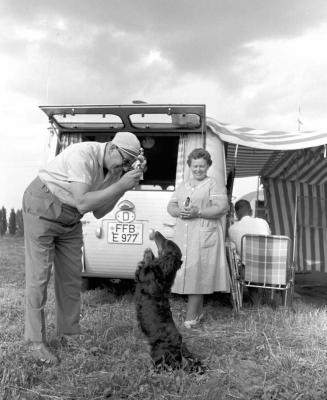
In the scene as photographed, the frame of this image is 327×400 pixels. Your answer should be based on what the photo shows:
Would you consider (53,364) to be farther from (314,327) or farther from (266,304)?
(266,304)

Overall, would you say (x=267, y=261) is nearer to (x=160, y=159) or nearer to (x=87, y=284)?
(x=160, y=159)

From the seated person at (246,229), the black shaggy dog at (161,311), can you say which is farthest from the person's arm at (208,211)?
the seated person at (246,229)

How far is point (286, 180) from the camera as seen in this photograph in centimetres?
891

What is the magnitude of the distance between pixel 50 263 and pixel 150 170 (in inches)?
151

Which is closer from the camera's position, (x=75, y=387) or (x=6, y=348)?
(x=75, y=387)

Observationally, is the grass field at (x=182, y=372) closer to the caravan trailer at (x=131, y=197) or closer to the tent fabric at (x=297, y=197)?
the caravan trailer at (x=131, y=197)

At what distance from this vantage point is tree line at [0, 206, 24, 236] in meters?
17.1

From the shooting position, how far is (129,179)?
333 cm

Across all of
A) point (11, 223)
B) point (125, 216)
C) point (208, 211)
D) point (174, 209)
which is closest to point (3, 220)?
point (11, 223)

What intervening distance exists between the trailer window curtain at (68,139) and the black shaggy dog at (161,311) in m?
2.61

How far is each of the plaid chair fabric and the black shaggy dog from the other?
210 centimetres

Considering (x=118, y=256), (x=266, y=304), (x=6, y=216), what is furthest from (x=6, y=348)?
(x=6, y=216)

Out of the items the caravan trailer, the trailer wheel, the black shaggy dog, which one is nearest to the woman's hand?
the caravan trailer

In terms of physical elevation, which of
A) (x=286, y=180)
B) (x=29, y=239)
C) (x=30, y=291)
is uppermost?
(x=286, y=180)
